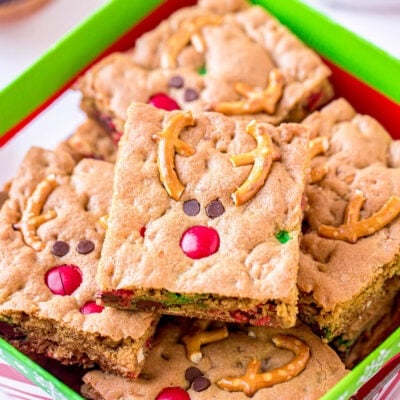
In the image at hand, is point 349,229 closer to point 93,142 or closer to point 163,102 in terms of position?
point 163,102

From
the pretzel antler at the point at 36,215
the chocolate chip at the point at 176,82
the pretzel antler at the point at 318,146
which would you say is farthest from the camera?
the chocolate chip at the point at 176,82

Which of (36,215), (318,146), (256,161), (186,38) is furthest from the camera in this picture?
(186,38)

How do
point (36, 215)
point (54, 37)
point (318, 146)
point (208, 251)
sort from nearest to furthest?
point (208, 251) → point (36, 215) → point (318, 146) → point (54, 37)

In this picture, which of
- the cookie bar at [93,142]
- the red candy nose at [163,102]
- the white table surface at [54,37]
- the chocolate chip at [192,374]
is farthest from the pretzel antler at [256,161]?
the white table surface at [54,37]

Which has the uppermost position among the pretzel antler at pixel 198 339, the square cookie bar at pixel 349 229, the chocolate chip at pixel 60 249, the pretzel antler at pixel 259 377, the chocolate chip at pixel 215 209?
the chocolate chip at pixel 215 209

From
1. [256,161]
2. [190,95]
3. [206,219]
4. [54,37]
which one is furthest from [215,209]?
[54,37]

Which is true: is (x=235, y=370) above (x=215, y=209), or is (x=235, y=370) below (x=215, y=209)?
below

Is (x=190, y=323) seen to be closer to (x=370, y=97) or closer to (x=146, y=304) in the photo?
(x=146, y=304)

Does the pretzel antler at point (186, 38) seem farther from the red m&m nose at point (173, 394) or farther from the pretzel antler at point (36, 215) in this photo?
the red m&m nose at point (173, 394)
